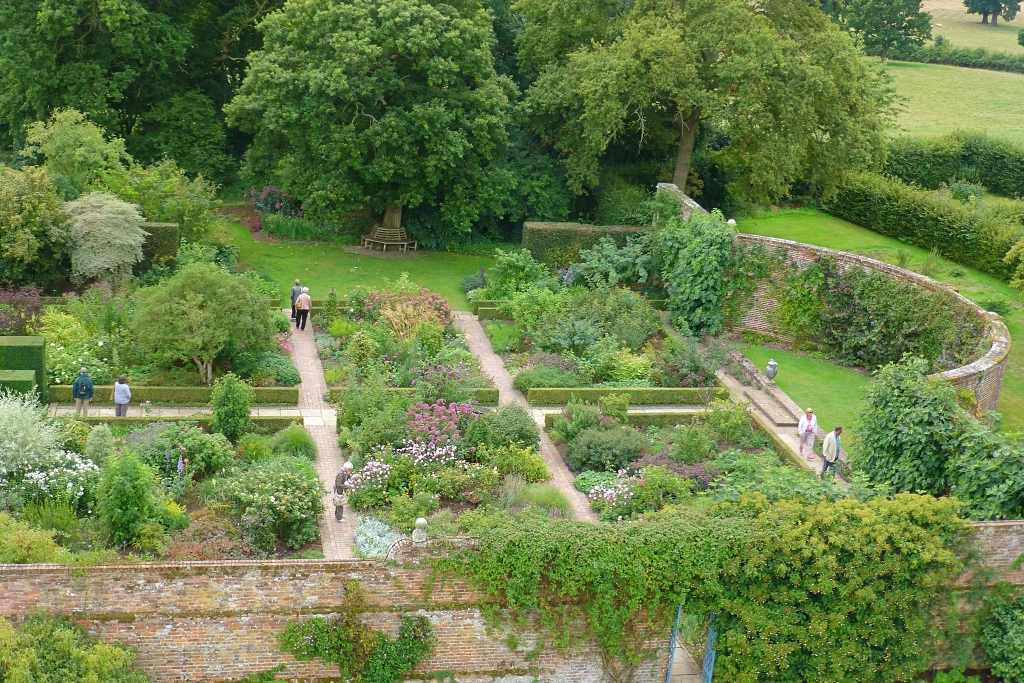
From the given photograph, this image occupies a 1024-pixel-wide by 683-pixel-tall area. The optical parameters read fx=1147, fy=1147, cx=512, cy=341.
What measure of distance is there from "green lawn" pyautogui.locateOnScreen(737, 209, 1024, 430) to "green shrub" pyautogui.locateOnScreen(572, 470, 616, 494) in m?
6.80

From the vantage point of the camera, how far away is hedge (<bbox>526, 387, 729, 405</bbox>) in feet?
76.3

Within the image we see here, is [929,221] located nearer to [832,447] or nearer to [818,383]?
[818,383]

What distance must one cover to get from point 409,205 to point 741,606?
19.3 m

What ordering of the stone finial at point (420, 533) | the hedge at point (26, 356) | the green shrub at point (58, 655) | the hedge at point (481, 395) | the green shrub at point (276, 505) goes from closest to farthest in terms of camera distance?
the green shrub at point (58, 655) < the stone finial at point (420, 533) < the green shrub at point (276, 505) < the hedge at point (26, 356) < the hedge at point (481, 395)

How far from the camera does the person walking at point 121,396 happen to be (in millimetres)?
20672

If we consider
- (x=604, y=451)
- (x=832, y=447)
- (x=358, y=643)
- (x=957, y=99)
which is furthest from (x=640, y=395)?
(x=957, y=99)

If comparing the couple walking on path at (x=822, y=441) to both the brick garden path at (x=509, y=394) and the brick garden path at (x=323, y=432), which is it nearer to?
the brick garden path at (x=509, y=394)

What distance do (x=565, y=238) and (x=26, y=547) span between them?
18.6 metres

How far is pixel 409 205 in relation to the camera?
3180 cm

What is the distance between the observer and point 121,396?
20.7 m

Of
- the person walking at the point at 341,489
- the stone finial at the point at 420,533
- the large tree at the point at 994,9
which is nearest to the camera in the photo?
the stone finial at the point at 420,533

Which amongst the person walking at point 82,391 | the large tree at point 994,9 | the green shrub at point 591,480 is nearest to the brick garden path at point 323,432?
the person walking at point 82,391

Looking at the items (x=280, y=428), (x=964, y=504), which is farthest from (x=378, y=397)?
(x=964, y=504)

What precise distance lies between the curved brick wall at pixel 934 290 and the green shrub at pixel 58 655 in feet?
44.7
